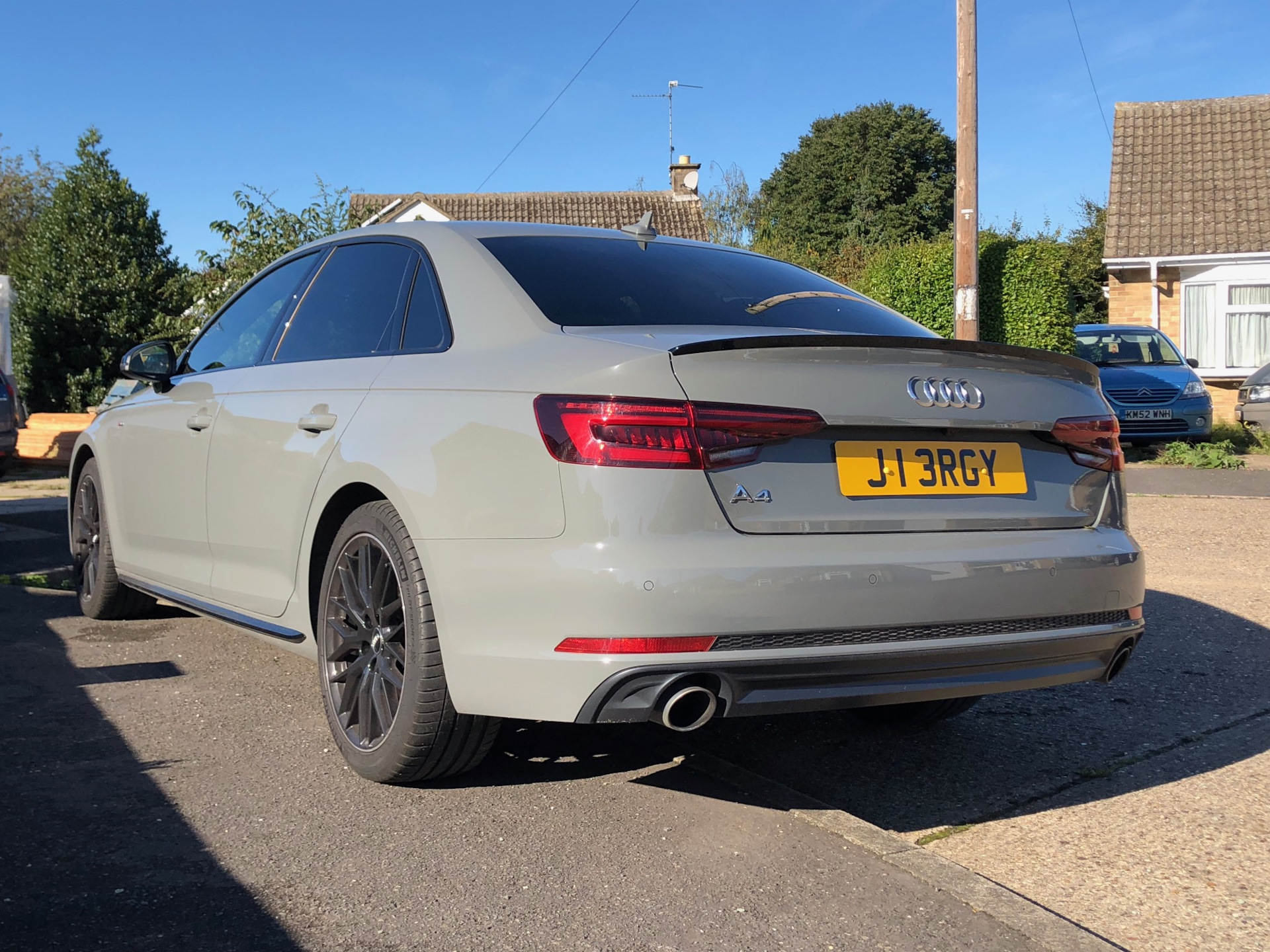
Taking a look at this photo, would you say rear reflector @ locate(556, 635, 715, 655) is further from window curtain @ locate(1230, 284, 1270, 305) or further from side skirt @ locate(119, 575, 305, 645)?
window curtain @ locate(1230, 284, 1270, 305)

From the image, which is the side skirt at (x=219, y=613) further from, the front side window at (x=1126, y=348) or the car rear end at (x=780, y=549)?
the front side window at (x=1126, y=348)

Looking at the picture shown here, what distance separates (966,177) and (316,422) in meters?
9.56

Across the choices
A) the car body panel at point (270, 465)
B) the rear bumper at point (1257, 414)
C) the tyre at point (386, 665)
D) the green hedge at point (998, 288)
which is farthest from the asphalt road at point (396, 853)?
the rear bumper at point (1257, 414)

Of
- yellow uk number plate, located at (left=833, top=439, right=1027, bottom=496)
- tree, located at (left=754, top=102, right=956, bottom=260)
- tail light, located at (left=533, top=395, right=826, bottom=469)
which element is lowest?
yellow uk number plate, located at (left=833, top=439, right=1027, bottom=496)

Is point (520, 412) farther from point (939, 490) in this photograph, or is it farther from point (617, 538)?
point (939, 490)

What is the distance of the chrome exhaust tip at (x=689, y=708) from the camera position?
2771 mm

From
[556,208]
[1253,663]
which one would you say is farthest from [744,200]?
[1253,663]

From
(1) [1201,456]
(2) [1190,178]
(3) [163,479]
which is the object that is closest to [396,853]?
(3) [163,479]

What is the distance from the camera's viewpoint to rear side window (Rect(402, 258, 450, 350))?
346 centimetres

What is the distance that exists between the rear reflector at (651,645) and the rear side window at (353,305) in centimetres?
135

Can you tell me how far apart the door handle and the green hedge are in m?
11.9

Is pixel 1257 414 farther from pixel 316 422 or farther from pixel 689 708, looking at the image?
pixel 689 708

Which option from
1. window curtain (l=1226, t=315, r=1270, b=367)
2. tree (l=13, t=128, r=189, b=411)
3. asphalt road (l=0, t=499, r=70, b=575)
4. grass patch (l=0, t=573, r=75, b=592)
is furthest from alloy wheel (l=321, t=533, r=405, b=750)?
window curtain (l=1226, t=315, r=1270, b=367)

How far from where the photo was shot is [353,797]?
11.0 ft
